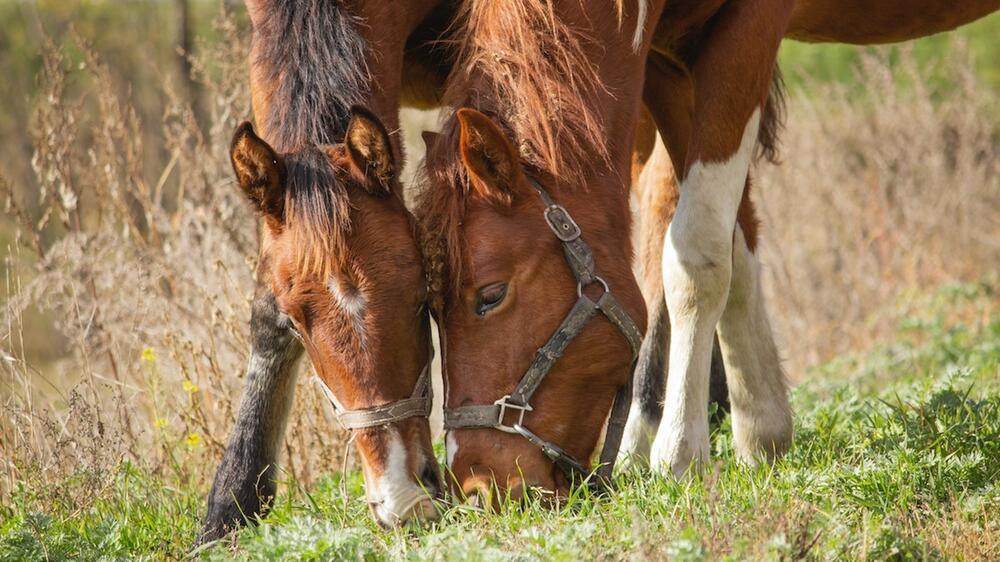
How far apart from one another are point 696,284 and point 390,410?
120cm

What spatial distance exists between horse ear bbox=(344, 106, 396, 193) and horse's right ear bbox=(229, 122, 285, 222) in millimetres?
234

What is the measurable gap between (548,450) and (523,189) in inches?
31.9

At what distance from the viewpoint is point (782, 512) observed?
106 inches

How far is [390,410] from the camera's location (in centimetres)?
324

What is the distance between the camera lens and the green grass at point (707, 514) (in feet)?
8.84

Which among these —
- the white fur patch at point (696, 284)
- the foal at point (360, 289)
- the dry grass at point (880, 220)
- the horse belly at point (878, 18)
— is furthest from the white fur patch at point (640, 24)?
the dry grass at point (880, 220)

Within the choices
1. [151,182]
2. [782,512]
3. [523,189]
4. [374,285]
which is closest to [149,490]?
[374,285]

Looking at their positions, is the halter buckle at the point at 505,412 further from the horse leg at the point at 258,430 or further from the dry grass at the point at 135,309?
the dry grass at the point at 135,309

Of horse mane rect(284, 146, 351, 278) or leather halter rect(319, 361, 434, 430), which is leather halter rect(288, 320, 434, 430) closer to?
leather halter rect(319, 361, 434, 430)

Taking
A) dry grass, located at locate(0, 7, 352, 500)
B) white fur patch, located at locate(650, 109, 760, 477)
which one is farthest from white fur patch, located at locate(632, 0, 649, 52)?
dry grass, located at locate(0, 7, 352, 500)

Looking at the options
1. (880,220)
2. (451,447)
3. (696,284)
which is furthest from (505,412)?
(880,220)

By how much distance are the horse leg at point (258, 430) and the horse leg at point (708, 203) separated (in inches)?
53.7

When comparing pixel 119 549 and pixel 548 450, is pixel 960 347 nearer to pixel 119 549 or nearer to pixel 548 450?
pixel 548 450

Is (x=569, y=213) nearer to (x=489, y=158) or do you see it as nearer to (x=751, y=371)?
(x=489, y=158)
